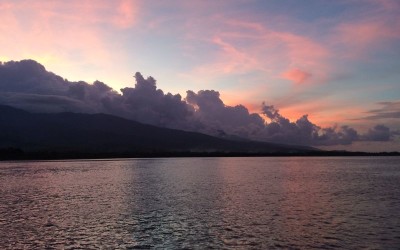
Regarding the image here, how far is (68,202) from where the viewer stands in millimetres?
66000

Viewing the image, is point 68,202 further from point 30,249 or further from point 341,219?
Answer: point 341,219

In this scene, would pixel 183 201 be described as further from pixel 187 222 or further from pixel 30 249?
pixel 30 249

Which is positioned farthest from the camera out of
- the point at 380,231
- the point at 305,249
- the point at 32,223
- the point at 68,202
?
the point at 68,202

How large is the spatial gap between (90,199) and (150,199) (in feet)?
34.0

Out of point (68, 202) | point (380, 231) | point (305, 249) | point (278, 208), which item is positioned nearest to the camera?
point (305, 249)

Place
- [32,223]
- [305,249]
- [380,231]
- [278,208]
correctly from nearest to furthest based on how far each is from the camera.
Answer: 1. [305,249]
2. [380,231]
3. [32,223]
4. [278,208]

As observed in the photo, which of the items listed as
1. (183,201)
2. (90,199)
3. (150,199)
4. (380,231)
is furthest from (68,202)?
(380,231)

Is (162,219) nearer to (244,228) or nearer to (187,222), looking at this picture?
(187,222)

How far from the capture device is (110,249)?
3444 cm

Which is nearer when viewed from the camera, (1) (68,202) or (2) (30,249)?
(2) (30,249)

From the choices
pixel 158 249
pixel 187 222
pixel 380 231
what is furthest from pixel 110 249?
pixel 380 231

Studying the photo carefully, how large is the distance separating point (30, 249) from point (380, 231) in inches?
1304

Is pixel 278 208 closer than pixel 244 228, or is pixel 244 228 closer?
pixel 244 228

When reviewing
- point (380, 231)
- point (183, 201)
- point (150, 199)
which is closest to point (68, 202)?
point (150, 199)
